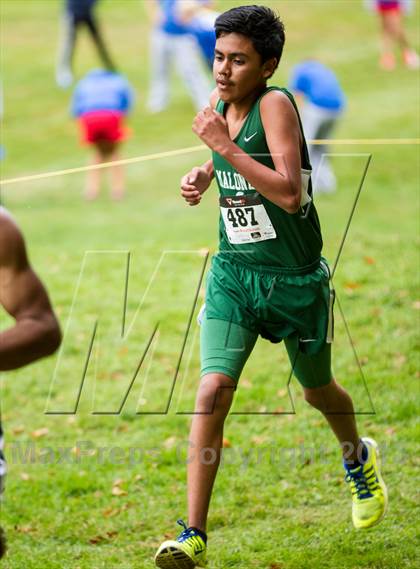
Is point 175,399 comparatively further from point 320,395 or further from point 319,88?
point 319,88

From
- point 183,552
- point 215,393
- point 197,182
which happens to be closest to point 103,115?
point 197,182

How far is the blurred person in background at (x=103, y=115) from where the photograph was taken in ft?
40.6

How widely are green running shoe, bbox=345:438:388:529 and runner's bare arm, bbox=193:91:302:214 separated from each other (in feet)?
4.84

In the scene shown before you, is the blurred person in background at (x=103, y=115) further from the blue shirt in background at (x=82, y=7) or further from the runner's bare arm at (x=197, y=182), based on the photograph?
the runner's bare arm at (x=197, y=182)

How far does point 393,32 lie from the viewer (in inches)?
682

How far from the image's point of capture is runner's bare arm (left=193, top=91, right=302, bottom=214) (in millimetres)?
4148

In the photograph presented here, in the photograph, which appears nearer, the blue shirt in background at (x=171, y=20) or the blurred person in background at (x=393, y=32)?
the blue shirt in background at (x=171, y=20)

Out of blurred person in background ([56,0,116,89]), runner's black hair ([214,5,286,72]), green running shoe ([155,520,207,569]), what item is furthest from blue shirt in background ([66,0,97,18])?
green running shoe ([155,520,207,569])

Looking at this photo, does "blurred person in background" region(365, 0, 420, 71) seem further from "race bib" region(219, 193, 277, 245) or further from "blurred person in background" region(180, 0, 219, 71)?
"race bib" region(219, 193, 277, 245)

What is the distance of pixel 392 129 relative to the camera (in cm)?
1429

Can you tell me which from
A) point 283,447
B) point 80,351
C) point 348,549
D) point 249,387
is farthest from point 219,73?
point 80,351

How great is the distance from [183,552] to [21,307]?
1.42 metres

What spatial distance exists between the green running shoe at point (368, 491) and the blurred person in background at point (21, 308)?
7.35 ft

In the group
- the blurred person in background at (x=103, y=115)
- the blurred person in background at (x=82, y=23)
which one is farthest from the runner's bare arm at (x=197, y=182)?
the blurred person in background at (x=82, y=23)
